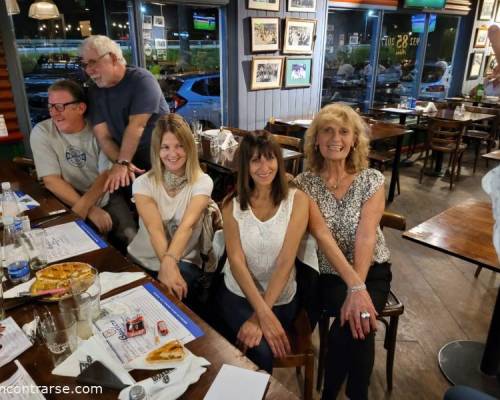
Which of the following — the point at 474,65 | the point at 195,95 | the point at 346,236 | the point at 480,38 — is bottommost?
the point at 346,236

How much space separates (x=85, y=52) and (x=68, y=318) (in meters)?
1.78

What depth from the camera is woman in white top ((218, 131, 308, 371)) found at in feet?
5.26

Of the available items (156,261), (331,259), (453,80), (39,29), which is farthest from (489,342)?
(453,80)

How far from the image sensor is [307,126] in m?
4.41

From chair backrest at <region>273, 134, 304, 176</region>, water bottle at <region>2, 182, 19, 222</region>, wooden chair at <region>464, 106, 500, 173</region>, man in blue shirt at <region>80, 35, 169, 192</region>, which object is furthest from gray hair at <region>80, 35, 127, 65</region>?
wooden chair at <region>464, 106, 500, 173</region>

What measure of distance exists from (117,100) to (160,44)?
1.79 meters

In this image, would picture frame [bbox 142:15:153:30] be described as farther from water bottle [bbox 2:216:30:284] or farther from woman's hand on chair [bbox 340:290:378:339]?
woman's hand on chair [bbox 340:290:378:339]

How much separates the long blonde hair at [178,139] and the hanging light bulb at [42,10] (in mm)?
2022

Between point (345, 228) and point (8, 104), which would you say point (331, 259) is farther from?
point (8, 104)

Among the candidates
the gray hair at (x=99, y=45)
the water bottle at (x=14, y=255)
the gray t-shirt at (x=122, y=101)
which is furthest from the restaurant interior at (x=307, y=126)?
the gray hair at (x=99, y=45)

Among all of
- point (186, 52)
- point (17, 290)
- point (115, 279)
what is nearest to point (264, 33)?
point (186, 52)

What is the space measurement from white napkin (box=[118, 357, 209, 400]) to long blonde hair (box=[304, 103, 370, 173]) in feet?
3.85

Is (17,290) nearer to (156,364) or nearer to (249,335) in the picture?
(156,364)

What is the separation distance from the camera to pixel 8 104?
127 inches
